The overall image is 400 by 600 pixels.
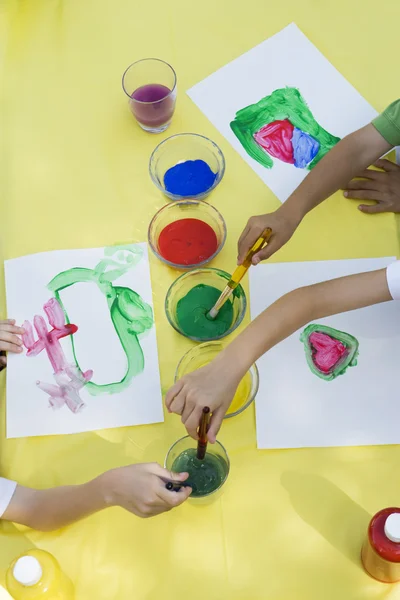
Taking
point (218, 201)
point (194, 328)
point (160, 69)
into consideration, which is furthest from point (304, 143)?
point (194, 328)

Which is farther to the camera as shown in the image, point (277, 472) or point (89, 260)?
point (89, 260)


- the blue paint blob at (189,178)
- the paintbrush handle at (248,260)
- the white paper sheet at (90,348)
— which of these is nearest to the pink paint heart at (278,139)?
the blue paint blob at (189,178)

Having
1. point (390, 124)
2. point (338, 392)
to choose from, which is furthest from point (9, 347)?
point (390, 124)

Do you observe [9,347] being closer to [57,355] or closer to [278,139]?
[57,355]

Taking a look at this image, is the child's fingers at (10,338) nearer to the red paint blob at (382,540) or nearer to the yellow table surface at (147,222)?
the yellow table surface at (147,222)

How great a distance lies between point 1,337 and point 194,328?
35cm

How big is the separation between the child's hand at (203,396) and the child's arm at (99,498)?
8 cm

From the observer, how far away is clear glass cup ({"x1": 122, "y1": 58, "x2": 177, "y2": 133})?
4.27ft

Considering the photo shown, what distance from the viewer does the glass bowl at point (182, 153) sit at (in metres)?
1.30

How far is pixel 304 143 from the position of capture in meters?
1.31

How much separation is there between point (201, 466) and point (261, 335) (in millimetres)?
236

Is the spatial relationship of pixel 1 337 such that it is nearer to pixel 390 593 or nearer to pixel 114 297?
pixel 114 297

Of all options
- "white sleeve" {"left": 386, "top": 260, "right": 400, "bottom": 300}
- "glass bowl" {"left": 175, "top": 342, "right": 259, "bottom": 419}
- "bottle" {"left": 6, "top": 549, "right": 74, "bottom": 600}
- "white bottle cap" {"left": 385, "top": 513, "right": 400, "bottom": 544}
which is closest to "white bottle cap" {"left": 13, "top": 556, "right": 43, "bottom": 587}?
"bottle" {"left": 6, "top": 549, "right": 74, "bottom": 600}

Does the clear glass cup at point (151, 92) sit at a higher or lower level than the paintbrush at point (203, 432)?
higher
